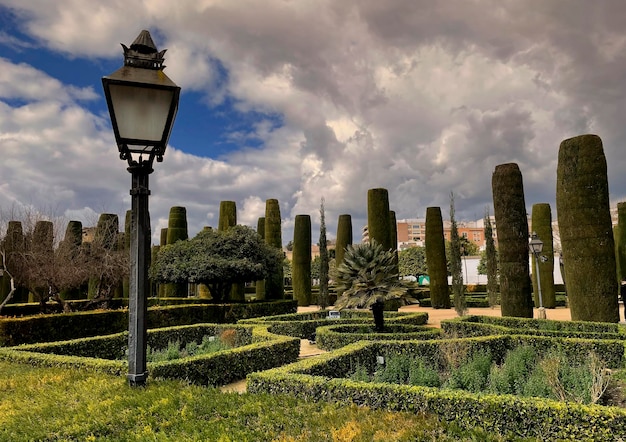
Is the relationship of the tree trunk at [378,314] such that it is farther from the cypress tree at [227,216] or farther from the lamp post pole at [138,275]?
the cypress tree at [227,216]

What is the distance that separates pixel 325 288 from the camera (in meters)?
26.8

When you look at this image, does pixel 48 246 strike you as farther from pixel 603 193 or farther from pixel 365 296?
pixel 603 193

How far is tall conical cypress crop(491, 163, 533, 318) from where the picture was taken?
602 inches

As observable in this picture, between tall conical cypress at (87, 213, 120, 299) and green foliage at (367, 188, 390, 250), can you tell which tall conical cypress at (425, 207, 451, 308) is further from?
tall conical cypress at (87, 213, 120, 299)

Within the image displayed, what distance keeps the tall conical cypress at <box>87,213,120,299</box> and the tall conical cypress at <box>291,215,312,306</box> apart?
38.8ft

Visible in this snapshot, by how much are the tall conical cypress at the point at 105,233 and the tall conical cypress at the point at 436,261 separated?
19.8 m

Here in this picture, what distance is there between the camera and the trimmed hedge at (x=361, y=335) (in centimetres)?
1105

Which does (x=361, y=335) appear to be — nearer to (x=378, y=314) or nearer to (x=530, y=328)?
(x=378, y=314)

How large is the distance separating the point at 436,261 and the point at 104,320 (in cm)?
2032

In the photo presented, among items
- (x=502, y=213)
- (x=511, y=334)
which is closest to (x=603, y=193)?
(x=502, y=213)

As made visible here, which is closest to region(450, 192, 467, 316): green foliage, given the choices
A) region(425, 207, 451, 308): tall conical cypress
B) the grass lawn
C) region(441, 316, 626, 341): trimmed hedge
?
region(425, 207, 451, 308): tall conical cypress

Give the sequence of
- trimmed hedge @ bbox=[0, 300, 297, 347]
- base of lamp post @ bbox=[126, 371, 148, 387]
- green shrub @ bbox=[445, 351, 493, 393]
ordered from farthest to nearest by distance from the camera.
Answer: trimmed hedge @ bbox=[0, 300, 297, 347]
green shrub @ bbox=[445, 351, 493, 393]
base of lamp post @ bbox=[126, 371, 148, 387]

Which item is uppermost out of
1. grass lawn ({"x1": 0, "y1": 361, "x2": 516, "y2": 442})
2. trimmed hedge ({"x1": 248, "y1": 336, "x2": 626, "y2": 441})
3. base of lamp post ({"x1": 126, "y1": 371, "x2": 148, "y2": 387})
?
base of lamp post ({"x1": 126, "y1": 371, "x2": 148, "y2": 387})

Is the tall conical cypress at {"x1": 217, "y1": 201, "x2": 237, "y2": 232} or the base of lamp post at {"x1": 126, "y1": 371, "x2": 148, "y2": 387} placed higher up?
the tall conical cypress at {"x1": 217, "y1": 201, "x2": 237, "y2": 232}
